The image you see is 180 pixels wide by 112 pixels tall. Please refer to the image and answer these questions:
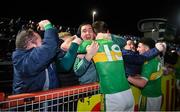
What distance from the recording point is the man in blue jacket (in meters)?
3.21

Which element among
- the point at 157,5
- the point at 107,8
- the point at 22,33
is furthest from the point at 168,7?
the point at 22,33

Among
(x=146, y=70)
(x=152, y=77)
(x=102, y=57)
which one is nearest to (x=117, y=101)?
(x=102, y=57)

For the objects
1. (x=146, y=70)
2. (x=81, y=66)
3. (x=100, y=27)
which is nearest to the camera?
(x=81, y=66)

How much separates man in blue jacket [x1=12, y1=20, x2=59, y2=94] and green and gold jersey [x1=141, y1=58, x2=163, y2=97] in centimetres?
200

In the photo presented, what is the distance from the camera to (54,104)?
328 centimetres

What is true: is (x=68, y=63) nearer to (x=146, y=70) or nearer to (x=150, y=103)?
(x=146, y=70)

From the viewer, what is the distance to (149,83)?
199 inches

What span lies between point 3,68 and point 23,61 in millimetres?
9657

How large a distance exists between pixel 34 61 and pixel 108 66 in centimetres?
105

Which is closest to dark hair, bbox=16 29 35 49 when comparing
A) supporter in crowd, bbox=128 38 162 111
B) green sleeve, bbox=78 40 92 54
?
green sleeve, bbox=78 40 92 54

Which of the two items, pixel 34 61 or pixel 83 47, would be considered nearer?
pixel 34 61

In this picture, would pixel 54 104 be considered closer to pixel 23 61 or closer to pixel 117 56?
pixel 23 61

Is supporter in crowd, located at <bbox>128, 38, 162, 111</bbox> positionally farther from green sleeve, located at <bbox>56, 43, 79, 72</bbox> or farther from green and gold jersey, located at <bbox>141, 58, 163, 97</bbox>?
green sleeve, located at <bbox>56, 43, 79, 72</bbox>

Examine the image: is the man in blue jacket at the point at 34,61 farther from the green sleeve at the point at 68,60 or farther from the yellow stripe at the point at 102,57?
the yellow stripe at the point at 102,57
